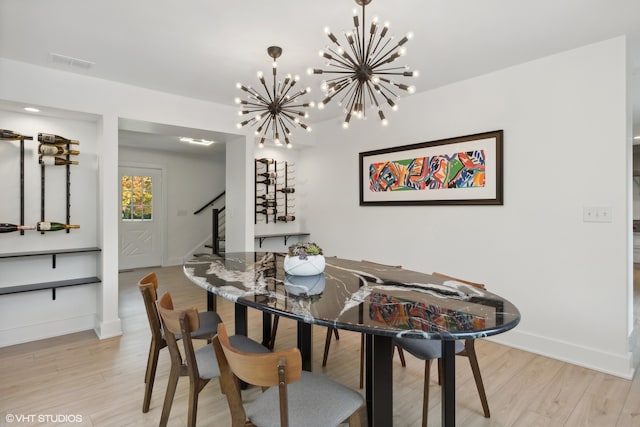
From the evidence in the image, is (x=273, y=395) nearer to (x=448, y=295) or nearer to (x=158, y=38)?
(x=448, y=295)

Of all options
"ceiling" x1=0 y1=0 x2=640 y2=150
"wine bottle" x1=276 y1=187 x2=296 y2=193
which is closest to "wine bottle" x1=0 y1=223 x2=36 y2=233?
"ceiling" x1=0 y1=0 x2=640 y2=150

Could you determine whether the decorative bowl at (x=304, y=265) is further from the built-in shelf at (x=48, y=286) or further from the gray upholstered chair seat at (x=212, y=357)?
the built-in shelf at (x=48, y=286)

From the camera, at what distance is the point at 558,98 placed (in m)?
2.79

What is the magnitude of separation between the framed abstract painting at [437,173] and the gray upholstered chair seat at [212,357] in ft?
8.18

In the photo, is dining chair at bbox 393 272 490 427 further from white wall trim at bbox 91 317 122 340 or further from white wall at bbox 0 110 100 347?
white wall at bbox 0 110 100 347

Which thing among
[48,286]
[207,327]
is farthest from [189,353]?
[48,286]

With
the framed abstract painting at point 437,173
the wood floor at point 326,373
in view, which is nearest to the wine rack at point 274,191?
the framed abstract painting at point 437,173

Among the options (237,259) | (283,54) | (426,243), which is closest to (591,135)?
(426,243)

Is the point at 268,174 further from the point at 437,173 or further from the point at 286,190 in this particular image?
the point at 437,173

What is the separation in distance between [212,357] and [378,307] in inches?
36.0

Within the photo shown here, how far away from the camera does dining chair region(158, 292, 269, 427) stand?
1436mm

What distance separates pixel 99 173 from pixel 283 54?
2184 mm

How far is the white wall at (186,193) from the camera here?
689 centimetres

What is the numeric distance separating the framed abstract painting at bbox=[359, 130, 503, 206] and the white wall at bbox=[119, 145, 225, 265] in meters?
4.34
